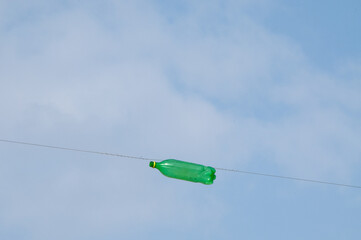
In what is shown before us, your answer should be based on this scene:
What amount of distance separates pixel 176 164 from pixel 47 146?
4.78 m

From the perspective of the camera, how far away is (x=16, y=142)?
707 inches

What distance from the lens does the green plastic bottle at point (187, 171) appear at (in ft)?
61.4

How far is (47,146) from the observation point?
17703mm

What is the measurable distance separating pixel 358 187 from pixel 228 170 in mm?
5204

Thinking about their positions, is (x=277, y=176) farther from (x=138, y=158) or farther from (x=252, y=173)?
(x=138, y=158)

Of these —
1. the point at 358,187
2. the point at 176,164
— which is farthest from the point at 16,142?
the point at 358,187

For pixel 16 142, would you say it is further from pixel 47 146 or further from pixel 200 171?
pixel 200 171

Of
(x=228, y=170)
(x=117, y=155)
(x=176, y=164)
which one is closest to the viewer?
(x=117, y=155)

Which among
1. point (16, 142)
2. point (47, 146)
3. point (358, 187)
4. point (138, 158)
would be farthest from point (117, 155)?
point (358, 187)

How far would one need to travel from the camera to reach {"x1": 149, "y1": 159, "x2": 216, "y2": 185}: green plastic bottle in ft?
61.4

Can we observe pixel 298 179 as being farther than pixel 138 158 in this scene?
Yes

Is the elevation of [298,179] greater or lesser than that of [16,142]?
greater

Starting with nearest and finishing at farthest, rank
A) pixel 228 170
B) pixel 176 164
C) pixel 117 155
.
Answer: pixel 117 155, pixel 228 170, pixel 176 164

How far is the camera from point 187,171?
19.0 m
